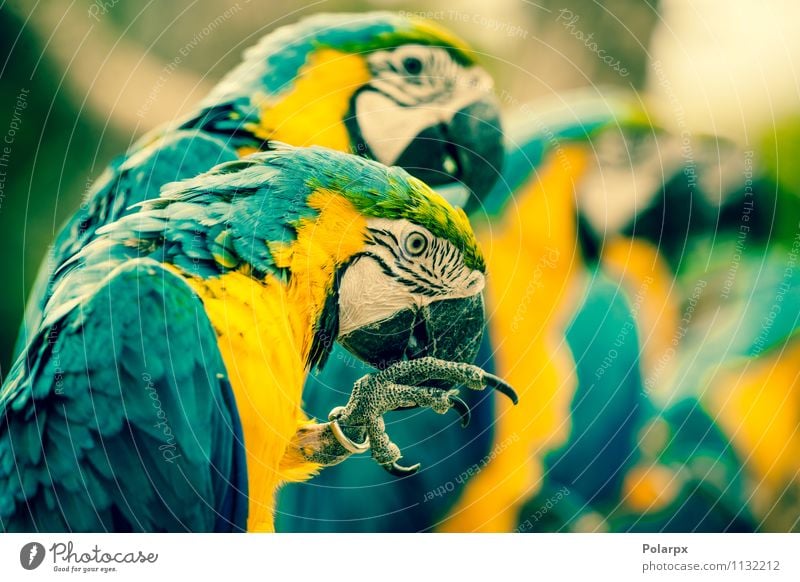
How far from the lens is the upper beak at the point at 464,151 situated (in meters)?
2.11

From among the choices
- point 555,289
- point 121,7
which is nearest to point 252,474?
point 555,289

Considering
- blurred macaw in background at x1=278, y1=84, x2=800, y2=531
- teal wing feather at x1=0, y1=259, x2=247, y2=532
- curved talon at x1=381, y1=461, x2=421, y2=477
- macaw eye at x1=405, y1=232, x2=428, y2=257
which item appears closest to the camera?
teal wing feather at x1=0, y1=259, x2=247, y2=532

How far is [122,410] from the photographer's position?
1.81 meters

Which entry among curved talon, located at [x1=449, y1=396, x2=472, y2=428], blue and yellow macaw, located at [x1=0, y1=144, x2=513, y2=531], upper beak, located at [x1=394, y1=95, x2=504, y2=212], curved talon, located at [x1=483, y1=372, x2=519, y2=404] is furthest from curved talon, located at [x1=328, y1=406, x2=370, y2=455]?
upper beak, located at [x1=394, y1=95, x2=504, y2=212]

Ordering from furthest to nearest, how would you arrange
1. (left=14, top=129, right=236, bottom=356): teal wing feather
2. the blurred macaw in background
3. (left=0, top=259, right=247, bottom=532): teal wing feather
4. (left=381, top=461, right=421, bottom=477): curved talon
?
the blurred macaw in background → (left=381, top=461, right=421, bottom=477): curved talon → (left=14, top=129, right=236, bottom=356): teal wing feather → (left=0, top=259, right=247, bottom=532): teal wing feather

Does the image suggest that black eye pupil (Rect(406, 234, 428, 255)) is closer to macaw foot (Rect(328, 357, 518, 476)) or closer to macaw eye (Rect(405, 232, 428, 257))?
macaw eye (Rect(405, 232, 428, 257))

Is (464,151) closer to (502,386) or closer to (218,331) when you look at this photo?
(502,386)

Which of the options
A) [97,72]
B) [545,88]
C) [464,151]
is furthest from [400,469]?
[97,72]

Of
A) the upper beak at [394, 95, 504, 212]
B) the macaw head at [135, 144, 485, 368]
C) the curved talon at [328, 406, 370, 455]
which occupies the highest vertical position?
the upper beak at [394, 95, 504, 212]

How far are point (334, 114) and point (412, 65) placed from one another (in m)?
0.23

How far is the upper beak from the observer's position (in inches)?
83.0

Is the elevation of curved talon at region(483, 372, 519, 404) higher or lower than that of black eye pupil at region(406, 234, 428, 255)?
Answer: lower
